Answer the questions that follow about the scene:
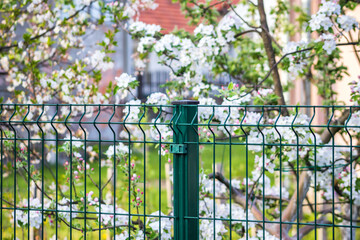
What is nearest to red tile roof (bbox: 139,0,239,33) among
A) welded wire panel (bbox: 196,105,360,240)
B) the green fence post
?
welded wire panel (bbox: 196,105,360,240)

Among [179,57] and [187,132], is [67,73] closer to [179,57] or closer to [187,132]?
[179,57]

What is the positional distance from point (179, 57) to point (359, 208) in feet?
6.54

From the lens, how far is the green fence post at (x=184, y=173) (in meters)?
2.88

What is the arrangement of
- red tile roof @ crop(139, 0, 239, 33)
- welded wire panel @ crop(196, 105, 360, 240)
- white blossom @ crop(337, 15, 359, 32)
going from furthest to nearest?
red tile roof @ crop(139, 0, 239, 33) < white blossom @ crop(337, 15, 359, 32) < welded wire panel @ crop(196, 105, 360, 240)

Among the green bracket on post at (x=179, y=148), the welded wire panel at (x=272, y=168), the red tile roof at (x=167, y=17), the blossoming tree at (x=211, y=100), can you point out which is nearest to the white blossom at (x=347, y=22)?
the blossoming tree at (x=211, y=100)

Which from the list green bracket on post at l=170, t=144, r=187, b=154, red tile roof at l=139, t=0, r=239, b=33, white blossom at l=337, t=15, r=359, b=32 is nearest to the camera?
green bracket on post at l=170, t=144, r=187, b=154

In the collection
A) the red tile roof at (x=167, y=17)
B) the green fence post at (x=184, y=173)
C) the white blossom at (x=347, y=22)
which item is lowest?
the green fence post at (x=184, y=173)

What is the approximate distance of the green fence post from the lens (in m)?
2.88

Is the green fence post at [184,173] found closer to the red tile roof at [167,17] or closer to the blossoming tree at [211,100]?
the blossoming tree at [211,100]

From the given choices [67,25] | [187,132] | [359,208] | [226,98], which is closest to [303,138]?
[226,98]

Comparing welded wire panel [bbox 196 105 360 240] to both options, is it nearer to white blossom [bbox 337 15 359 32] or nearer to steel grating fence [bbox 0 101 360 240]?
steel grating fence [bbox 0 101 360 240]

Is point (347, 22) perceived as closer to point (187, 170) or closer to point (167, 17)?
point (187, 170)

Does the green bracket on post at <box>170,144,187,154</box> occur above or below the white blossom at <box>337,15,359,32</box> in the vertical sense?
below

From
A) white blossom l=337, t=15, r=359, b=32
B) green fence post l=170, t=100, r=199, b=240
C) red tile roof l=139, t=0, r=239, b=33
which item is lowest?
green fence post l=170, t=100, r=199, b=240
